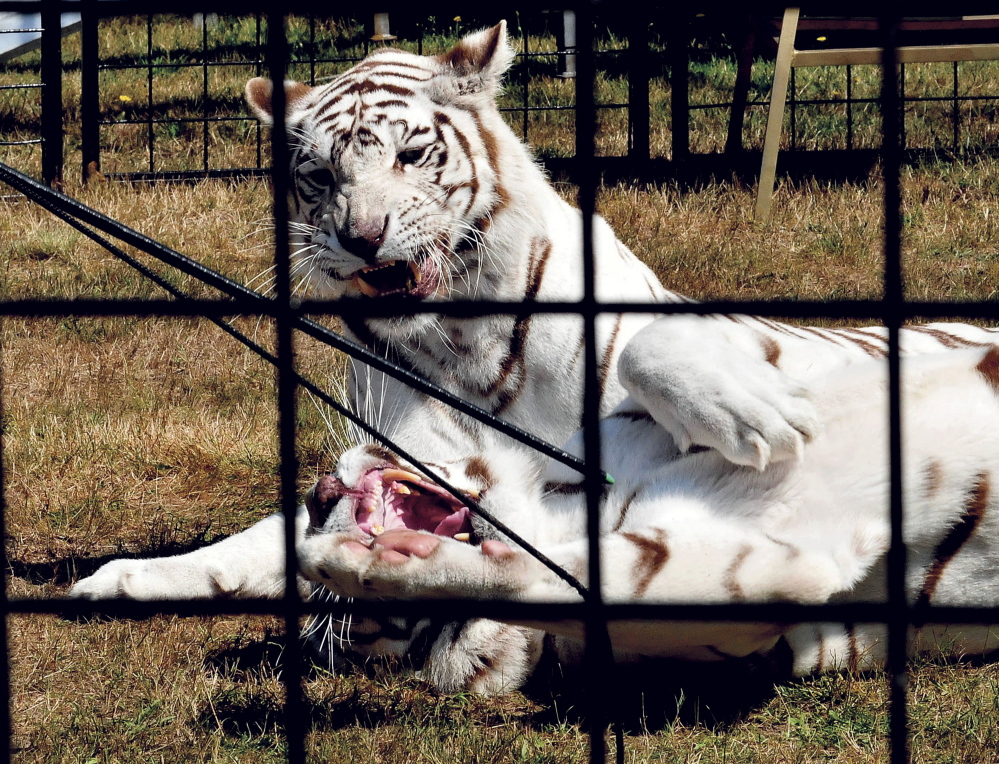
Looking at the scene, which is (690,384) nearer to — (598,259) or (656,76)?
(598,259)

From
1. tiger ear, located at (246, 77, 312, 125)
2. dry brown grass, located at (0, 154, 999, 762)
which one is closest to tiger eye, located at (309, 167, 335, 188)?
tiger ear, located at (246, 77, 312, 125)

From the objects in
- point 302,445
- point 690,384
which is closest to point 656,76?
point 302,445

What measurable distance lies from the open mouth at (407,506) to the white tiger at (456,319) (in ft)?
0.40

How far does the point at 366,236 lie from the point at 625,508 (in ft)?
2.69

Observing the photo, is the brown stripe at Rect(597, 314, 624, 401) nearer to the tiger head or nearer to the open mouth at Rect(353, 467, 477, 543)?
the tiger head

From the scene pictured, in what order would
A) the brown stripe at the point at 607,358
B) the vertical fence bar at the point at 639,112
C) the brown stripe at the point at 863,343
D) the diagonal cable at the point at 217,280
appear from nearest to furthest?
the diagonal cable at the point at 217,280
the brown stripe at the point at 607,358
the brown stripe at the point at 863,343
the vertical fence bar at the point at 639,112

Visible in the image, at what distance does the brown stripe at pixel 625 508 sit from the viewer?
196cm

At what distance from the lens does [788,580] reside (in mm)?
1740

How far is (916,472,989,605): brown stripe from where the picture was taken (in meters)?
1.84

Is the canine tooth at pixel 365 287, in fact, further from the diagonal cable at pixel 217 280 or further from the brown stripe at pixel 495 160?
the diagonal cable at pixel 217 280

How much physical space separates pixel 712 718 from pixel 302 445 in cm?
161

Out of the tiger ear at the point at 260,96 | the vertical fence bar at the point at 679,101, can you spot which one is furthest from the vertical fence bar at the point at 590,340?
the vertical fence bar at the point at 679,101

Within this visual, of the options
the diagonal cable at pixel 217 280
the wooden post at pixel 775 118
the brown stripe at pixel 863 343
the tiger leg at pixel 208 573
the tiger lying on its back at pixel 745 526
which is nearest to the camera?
the diagonal cable at pixel 217 280

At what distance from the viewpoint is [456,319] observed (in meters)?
2.54
